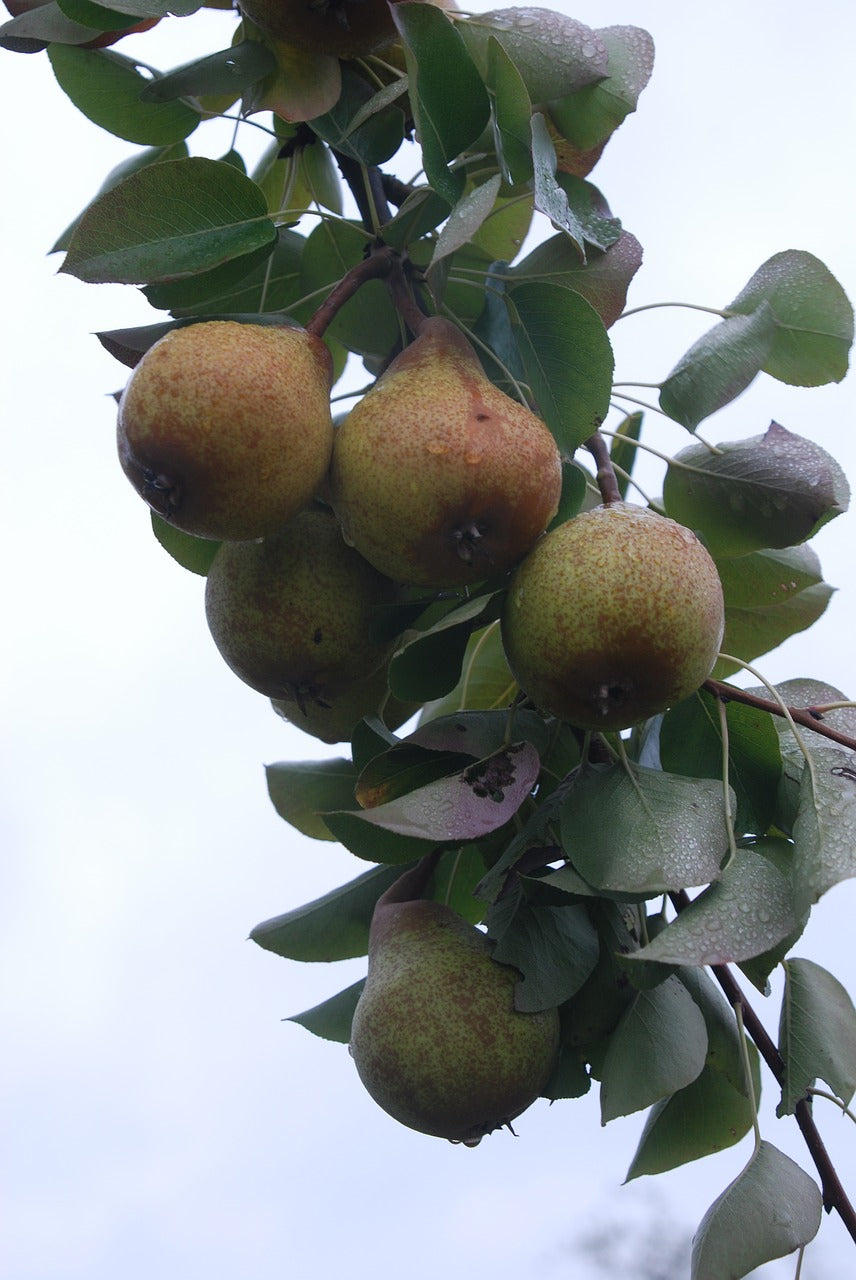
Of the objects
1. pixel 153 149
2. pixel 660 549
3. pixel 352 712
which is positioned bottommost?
pixel 352 712

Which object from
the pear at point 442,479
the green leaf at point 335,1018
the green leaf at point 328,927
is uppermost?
the pear at point 442,479

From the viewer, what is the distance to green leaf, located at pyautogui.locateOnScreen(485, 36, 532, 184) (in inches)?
54.8

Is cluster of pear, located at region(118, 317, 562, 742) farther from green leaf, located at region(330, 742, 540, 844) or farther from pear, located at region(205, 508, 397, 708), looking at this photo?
green leaf, located at region(330, 742, 540, 844)

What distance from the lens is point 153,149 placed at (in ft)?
6.35

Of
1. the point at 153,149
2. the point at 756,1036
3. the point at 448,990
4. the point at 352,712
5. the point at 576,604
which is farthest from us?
the point at 153,149

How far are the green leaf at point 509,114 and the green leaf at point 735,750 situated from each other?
0.62 metres

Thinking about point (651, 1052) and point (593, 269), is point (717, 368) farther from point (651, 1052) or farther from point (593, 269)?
point (651, 1052)

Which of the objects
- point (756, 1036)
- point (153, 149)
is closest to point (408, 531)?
point (756, 1036)

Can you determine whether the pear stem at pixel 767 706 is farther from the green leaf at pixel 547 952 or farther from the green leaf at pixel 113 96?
the green leaf at pixel 113 96

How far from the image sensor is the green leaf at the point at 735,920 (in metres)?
1.17

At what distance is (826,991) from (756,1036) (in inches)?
3.9

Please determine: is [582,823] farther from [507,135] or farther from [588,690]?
[507,135]

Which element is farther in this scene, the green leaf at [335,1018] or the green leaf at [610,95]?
the green leaf at [335,1018]

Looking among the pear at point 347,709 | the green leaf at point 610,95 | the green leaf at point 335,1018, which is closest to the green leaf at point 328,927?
the green leaf at point 335,1018
